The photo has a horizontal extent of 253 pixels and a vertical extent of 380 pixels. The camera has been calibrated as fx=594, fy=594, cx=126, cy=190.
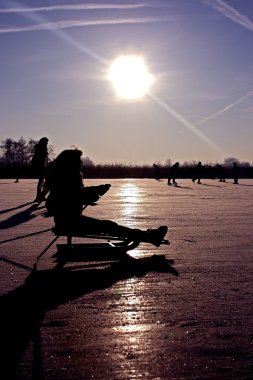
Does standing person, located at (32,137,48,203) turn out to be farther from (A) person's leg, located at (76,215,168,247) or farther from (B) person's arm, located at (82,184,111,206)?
(B) person's arm, located at (82,184,111,206)

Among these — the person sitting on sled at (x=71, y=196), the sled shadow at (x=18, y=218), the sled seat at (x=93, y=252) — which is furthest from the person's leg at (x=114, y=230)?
the sled shadow at (x=18, y=218)

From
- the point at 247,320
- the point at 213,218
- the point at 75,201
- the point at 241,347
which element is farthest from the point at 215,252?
the point at 213,218

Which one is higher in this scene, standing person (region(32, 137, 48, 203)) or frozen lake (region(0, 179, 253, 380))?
standing person (region(32, 137, 48, 203))

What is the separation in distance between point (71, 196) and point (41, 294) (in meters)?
1.39

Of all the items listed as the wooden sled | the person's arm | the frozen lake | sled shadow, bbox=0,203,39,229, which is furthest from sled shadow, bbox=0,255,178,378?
sled shadow, bbox=0,203,39,229

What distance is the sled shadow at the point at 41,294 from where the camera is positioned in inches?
153

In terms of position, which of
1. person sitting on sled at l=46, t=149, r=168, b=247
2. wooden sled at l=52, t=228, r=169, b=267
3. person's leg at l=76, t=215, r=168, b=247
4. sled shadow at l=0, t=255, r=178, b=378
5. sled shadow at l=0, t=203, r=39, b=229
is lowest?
sled shadow at l=0, t=203, r=39, b=229

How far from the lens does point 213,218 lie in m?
13.6

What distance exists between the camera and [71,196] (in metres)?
6.48

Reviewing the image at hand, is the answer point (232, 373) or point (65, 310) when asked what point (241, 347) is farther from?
point (65, 310)

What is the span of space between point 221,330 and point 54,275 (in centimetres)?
252

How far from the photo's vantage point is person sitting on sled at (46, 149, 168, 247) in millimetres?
6391

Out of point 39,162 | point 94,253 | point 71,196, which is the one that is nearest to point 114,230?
point 94,253

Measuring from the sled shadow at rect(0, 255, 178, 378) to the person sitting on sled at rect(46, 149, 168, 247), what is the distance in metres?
0.47
